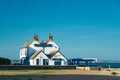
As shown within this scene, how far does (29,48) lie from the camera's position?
75.5 meters

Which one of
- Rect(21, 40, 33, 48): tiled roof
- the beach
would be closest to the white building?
Rect(21, 40, 33, 48): tiled roof

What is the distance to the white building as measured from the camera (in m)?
72.2

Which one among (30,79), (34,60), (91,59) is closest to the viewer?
(30,79)

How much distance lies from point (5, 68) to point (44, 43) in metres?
23.6

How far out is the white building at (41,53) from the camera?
72.2 m

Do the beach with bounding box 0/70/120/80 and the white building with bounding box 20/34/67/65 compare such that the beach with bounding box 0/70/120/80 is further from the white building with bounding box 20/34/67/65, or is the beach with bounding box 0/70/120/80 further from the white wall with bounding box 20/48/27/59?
the white wall with bounding box 20/48/27/59

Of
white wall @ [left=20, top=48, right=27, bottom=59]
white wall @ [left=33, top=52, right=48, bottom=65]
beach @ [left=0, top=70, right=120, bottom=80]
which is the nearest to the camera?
beach @ [left=0, top=70, right=120, bottom=80]

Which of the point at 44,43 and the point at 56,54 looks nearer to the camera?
the point at 56,54

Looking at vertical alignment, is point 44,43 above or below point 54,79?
above

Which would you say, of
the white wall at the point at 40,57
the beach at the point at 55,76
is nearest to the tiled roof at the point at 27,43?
the white wall at the point at 40,57

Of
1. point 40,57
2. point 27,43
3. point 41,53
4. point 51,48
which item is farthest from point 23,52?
point 41,53

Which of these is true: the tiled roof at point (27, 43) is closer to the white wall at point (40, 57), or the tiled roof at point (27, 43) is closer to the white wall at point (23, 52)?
the white wall at point (23, 52)

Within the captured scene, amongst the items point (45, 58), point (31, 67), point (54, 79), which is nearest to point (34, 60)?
point (45, 58)

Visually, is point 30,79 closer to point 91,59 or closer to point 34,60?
point 34,60
